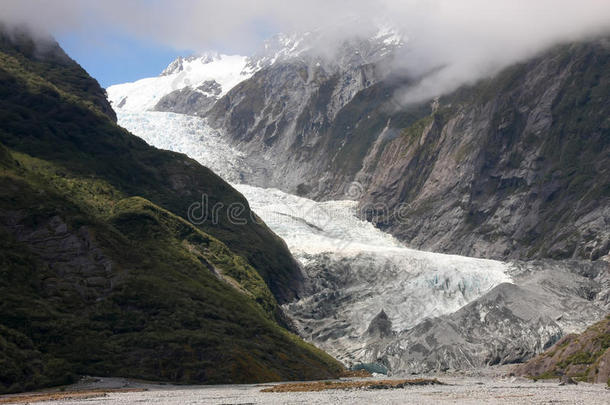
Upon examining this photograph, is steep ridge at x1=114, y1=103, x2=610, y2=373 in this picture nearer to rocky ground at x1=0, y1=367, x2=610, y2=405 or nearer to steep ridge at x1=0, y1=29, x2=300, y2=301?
steep ridge at x1=0, y1=29, x2=300, y2=301

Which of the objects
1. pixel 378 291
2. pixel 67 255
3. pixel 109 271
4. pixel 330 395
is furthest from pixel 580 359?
pixel 378 291

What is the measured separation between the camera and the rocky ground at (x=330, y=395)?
201 ft

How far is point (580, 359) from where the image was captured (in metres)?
84.9

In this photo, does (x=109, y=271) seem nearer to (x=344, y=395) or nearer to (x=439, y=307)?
(x=344, y=395)

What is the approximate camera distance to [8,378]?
70438 millimetres

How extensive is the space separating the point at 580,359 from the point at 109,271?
52.4m

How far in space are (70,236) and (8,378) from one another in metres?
29.3

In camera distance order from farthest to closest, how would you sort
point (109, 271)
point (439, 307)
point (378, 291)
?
point (378, 291), point (439, 307), point (109, 271)

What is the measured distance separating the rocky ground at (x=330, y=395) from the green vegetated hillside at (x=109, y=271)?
6572 mm

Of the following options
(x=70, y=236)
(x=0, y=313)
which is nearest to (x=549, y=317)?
(x=70, y=236)

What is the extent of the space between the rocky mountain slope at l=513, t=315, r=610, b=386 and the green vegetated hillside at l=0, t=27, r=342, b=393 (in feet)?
83.3

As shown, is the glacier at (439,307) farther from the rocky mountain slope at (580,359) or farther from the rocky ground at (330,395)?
the rocky ground at (330,395)

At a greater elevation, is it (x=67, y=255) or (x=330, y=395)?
(x=67, y=255)

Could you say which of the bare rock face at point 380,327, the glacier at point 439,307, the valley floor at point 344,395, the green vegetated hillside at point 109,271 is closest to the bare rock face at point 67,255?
the green vegetated hillside at point 109,271
